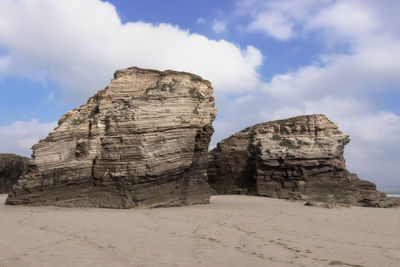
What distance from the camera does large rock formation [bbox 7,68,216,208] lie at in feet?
42.5

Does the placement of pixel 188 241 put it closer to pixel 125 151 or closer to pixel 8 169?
pixel 125 151

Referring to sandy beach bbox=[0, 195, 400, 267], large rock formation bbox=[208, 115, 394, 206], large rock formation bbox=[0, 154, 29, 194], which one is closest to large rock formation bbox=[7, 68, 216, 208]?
sandy beach bbox=[0, 195, 400, 267]

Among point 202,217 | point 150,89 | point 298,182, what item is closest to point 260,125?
point 298,182

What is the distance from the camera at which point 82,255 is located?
5.36 metres

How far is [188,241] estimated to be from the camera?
6.71m

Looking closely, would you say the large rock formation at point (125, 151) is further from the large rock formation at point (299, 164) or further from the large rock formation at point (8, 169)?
the large rock formation at point (8, 169)

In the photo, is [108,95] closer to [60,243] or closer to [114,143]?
[114,143]

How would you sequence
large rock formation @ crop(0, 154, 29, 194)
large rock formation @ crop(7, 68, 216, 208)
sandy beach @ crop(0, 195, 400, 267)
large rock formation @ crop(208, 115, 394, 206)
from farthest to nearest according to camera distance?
large rock formation @ crop(0, 154, 29, 194), large rock formation @ crop(208, 115, 394, 206), large rock formation @ crop(7, 68, 216, 208), sandy beach @ crop(0, 195, 400, 267)

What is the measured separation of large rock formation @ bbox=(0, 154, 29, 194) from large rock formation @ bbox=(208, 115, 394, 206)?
18.0 meters

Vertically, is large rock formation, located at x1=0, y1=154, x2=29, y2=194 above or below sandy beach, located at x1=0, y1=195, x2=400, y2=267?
above

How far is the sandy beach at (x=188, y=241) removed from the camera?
5.30m

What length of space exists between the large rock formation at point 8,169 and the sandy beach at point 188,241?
20.8 m

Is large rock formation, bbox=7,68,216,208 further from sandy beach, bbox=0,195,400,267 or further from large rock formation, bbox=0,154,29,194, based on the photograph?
large rock formation, bbox=0,154,29,194

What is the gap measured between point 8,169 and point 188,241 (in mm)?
Answer: 26129
